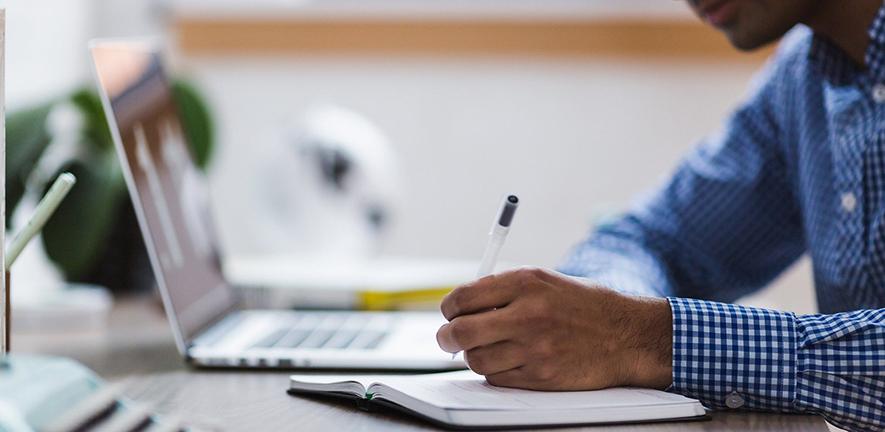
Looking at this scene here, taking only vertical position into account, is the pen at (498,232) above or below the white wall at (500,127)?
above

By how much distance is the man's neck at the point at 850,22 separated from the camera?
4.00 feet

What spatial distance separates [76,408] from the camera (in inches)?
19.8

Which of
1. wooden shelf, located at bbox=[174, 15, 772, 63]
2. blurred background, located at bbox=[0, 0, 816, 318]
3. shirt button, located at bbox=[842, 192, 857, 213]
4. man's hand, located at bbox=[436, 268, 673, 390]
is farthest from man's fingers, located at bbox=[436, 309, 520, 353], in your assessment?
wooden shelf, located at bbox=[174, 15, 772, 63]

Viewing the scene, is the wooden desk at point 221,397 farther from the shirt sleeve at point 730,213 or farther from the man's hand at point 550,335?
the shirt sleeve at point 730,213

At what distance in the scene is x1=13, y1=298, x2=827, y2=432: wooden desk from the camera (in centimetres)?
69

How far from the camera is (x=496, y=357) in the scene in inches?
29.3

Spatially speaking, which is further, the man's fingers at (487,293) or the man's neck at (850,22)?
the man's neck at (850,22)

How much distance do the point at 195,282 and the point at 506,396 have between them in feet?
1.55

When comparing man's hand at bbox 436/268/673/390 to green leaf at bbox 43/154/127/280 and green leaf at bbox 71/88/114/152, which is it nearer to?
green leaf at bbox 43/154/127/280

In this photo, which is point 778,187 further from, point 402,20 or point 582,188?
point 402,20

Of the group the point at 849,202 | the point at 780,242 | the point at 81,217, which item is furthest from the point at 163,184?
the point at 780,242

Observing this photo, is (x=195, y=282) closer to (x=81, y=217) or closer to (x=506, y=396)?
(x=81, y=217)

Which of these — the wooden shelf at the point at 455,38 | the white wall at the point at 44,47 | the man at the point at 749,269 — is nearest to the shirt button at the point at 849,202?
the man at the point at 749,269

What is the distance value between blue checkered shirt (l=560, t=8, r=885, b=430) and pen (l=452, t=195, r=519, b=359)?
0.14 meters
